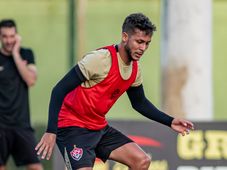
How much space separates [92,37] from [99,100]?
7962 millimetres

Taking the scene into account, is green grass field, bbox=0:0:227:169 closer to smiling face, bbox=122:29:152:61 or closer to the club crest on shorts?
the club crest on shorts

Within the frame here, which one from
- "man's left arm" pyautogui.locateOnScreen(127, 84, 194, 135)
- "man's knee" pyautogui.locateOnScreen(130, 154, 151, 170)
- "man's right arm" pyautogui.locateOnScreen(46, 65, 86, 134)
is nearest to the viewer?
"man's right arm" pyautogui.locateOnScreen(46, 65, 86, 134)

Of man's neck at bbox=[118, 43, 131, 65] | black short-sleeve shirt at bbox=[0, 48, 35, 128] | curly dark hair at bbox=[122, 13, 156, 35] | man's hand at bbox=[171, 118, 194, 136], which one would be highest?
curly dark hair at bbox=[122, 13, 156, 35]

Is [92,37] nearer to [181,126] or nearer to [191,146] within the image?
[191,146]

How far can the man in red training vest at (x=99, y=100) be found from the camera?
35.2ft

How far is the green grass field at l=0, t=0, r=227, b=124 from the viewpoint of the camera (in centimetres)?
1859

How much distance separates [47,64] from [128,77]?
7.71m

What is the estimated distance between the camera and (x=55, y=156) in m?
13.9

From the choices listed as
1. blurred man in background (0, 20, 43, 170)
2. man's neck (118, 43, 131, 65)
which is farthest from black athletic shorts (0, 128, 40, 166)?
man's neck (118, 43, 131, 65)

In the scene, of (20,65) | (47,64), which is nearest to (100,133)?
(20,65)

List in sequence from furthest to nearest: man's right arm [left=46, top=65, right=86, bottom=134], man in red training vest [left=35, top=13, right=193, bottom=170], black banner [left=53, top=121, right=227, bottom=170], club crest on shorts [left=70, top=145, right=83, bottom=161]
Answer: black banner [left=53, top=121, right=227, bottom=170] < club crest on shorts [left=70, top=145, right=83, bottom=161] < man in red training vest [left=35, top=13, right=193, bottom=170] < man's right arm [left=46, top=65, right=86, bottom=134]

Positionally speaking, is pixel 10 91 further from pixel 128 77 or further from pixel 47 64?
pixel 47 64

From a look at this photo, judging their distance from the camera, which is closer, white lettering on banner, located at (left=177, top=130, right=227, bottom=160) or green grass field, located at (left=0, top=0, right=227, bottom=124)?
white lettering on banner, located at (left=177, top=130, right=227, bottom=160)

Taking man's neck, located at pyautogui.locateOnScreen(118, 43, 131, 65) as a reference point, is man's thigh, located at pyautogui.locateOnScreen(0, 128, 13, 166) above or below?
below
